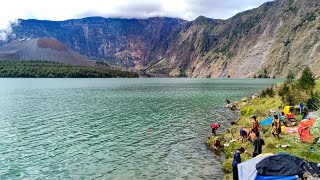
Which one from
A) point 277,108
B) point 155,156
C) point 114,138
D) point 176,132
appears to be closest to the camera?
point 155,156

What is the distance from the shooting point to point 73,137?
35.1 m

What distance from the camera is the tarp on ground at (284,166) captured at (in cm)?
1631

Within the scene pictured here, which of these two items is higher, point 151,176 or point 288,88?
point 288,88

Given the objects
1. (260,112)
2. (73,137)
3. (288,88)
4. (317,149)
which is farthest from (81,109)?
(317,149)

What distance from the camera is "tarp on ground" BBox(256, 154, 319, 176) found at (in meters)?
16.3

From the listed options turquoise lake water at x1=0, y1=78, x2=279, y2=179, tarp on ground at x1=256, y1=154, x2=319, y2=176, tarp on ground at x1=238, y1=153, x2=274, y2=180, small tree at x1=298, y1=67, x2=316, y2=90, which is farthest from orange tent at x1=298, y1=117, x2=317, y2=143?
small tree at x1=298, y1=67, x2=316, y2=90

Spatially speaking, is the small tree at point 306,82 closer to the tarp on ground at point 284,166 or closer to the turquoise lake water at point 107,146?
the turquoise lake water at point 107,146

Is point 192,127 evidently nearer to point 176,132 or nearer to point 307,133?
point 176,132

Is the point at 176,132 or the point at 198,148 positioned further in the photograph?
the point at 176,132

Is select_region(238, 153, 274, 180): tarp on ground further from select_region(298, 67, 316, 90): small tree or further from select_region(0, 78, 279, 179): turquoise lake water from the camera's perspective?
select_region(298, 67, 316, 90): small tree

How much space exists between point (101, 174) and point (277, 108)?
96.6 ft

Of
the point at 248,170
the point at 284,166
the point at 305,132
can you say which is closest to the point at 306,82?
the point at 305,132

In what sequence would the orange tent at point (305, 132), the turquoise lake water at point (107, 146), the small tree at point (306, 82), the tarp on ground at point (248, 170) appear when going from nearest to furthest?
the tarp on ground at point (248, 170) → the turquoise lake water at point (107, 146) → the orange tent at point (305, 132) → the small tree at point (306, 82)

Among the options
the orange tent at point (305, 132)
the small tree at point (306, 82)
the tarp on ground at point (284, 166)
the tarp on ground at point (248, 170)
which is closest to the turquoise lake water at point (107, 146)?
the tarp on ground at point (248, 170)
